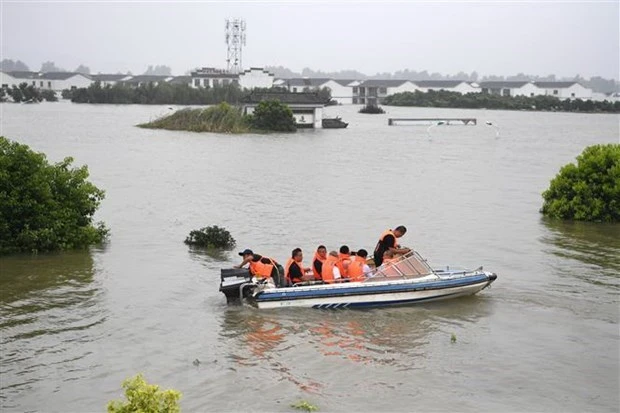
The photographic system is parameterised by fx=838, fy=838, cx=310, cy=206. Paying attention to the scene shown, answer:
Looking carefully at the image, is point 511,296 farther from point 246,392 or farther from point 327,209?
point 327,209

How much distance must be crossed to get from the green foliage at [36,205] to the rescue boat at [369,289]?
640 centimetres

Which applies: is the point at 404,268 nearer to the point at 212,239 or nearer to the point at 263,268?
the point at 263,268

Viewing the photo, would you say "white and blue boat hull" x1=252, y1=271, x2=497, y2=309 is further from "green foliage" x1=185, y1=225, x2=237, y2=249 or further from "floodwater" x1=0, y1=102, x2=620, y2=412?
"green foliage" x1=185, y1=225, x2=237, y2=249

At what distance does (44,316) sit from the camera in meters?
16.0

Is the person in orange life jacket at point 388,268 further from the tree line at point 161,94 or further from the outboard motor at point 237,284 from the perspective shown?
the tree line at point 161,94

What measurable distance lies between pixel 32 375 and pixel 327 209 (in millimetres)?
17060

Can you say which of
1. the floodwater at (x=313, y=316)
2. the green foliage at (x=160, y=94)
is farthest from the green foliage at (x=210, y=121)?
the green foliage at (x=160, y=94)

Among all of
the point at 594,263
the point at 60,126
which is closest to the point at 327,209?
the point at 594,263

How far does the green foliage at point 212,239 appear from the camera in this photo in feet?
73.4

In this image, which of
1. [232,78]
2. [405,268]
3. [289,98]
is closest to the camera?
[405,268]

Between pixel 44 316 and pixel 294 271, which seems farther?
pixel 294 271

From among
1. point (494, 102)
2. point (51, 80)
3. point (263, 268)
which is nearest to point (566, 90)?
point (494, 102)

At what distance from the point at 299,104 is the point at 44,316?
5379 centimetres

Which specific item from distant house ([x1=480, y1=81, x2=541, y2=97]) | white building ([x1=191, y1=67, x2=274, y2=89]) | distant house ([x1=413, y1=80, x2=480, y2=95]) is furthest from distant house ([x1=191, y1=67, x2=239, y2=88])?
distant house ([x1=480, y1=81, x2=541, y2=97])
